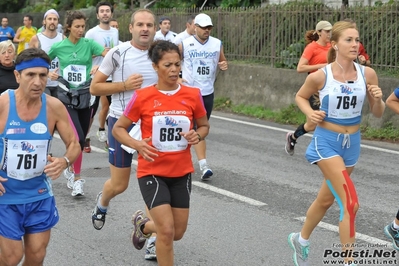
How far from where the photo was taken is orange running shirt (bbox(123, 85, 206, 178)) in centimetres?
576

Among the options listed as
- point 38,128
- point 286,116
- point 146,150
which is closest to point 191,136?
point 146,150

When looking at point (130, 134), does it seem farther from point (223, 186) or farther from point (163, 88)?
point (223, 186)

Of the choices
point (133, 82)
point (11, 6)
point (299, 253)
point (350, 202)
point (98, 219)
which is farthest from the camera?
point (11, 6)

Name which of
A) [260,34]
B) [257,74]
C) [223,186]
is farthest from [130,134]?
[260,34]

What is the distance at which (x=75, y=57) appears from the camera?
9.58 metres

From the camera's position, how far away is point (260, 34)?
17.5 meters

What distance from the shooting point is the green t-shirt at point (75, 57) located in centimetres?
945

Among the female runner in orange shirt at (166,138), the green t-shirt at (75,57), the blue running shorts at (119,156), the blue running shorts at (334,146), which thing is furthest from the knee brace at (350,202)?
the green t-shirt at (75,57)

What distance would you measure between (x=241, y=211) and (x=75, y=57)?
118 inches

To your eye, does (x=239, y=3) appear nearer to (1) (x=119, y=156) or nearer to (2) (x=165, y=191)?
(1) (x=119, y=156)

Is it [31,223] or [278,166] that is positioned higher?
[31,223]

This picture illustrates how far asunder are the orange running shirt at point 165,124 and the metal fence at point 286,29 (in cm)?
898

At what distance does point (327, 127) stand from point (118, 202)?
318cm

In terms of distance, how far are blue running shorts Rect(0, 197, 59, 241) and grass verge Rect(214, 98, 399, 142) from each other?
8614 millimetres
